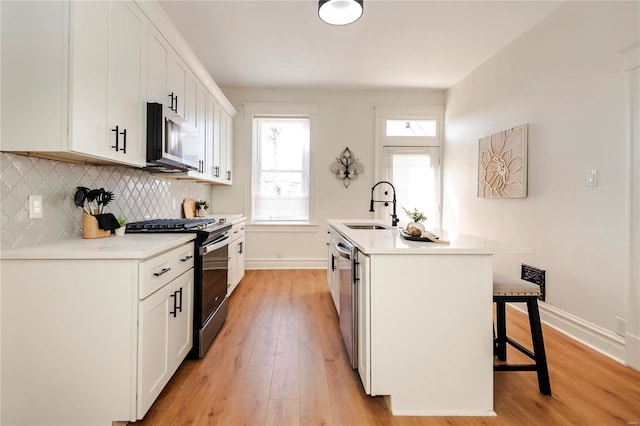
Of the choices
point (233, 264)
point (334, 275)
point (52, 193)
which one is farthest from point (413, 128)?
point (52, 193)

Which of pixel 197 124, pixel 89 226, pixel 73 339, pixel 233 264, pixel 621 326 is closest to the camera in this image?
pixel 73 339

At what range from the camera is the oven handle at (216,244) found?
221 cm

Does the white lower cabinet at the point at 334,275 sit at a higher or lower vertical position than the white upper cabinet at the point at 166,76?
lower

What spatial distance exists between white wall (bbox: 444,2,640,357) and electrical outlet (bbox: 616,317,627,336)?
3 centimetres

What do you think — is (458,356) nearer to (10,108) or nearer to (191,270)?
(191,270)

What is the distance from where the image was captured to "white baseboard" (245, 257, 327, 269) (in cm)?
502

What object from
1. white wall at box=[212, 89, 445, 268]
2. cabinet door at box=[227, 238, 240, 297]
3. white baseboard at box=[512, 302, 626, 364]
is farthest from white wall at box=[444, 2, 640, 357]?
cabinet door at box=[227, 238, 240, 297]

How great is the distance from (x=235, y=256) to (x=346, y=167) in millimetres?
2362

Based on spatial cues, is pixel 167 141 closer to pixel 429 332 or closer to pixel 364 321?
pixel 364 321

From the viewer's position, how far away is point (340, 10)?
8.16 feet

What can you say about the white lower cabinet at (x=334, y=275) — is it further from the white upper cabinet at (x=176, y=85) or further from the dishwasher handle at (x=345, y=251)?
the white upper cabinet at (x=176, y=85)

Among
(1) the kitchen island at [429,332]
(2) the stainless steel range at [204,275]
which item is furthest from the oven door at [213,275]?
(1) the kitchen island at [429,332]

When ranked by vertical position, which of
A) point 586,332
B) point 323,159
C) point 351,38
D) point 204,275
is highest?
point 351,38

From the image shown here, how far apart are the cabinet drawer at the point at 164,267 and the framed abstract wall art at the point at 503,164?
3223 mm
